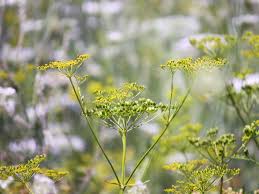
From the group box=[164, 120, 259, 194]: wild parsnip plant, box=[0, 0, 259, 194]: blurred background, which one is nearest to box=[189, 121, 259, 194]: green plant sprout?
box=[164, 120, 259, 194]: wild parsnip plant

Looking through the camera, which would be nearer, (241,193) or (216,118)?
(241,193)

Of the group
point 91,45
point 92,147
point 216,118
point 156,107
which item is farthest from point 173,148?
point 91,45

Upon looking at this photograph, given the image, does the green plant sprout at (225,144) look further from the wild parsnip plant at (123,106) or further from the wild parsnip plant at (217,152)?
the wild parsnip plant at (123,106)

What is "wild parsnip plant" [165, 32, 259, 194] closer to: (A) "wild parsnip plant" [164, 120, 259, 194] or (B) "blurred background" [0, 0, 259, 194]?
(A) "wild parsnip plant" [164, 120, 259, 194]

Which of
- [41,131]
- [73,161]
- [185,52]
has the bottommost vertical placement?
[41,131]

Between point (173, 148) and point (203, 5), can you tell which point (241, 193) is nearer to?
point (173, 148)

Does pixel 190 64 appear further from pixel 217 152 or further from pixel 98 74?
pixel 98 74

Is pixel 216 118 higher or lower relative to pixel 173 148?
higher

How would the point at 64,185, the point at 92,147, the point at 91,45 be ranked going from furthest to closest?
the point at 91,45
the point at 92,147
the point at 64,185

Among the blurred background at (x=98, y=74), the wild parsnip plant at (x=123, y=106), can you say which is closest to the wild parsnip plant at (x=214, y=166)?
the wild parsnip plant at (x=123, y=106)
